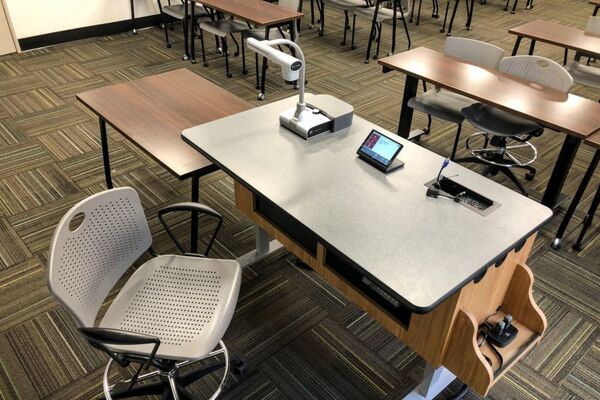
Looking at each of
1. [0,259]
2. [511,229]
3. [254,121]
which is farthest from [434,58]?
[0,259]

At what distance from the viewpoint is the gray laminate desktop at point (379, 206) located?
1374 millimetres

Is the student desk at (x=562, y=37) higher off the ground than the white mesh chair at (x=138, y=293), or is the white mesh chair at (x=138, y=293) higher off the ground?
the student desk at (x=562, y=37)

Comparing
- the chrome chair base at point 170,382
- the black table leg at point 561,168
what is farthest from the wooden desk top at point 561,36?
the chrome chair base at point 170,382

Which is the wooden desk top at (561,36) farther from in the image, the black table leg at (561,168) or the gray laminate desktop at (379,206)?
the gray laminate desktop at (379,206)

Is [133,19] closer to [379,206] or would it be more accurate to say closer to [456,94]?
[456,94]

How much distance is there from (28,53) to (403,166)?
4648 mm

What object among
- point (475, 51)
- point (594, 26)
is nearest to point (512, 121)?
point (475, 51)

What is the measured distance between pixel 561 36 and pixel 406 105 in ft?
4.93

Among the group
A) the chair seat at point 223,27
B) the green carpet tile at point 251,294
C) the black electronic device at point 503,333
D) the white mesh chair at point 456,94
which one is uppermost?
the white mesh chair at point 456,94

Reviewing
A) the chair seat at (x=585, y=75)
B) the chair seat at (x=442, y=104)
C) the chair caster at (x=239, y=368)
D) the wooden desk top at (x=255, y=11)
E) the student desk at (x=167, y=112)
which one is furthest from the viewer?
the wooden desk top at (x=255, y=11)

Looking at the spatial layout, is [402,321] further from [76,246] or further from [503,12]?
[503,12]

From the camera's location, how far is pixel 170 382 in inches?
66.1

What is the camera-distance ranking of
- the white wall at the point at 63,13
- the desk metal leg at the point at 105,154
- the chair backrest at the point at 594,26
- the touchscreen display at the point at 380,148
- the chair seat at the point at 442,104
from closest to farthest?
the touchscreen display at the point at 380,148 < the desk metal leg at the point at 105,154 < the chair seat at the point at 442,104 < the chair backrest at the point at 594,26 < the white wall at the point at 63,13

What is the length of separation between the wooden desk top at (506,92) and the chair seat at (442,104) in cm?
22
